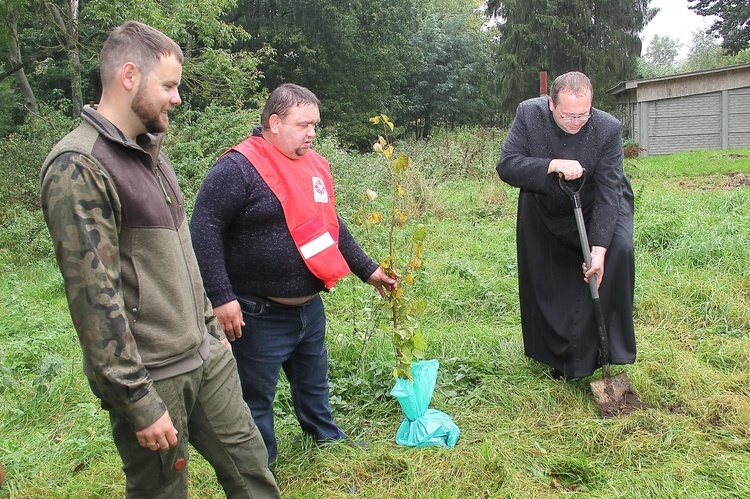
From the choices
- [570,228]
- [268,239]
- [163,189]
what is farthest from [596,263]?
[163,189]

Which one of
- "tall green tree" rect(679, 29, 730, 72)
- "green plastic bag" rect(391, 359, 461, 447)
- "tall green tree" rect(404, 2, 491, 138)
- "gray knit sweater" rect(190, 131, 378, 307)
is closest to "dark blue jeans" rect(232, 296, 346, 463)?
"gray knit sweater" rect(190, 131, 378, 307)

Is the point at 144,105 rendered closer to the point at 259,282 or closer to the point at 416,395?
the point at 259,282

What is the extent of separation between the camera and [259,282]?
280cm

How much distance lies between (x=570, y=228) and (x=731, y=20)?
1056 inches

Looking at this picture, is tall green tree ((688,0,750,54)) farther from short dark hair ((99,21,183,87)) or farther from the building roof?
short dark hair ((99,21,183,87))

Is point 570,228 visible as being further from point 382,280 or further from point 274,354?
point 274,354

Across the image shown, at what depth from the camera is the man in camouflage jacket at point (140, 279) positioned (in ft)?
5.69

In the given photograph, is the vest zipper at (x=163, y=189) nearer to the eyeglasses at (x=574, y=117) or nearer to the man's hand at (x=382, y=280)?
the man's hand at (x=382, y=280)

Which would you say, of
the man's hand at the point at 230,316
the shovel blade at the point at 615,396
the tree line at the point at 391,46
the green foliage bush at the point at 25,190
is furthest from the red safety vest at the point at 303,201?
the tree line at the point at 391,46

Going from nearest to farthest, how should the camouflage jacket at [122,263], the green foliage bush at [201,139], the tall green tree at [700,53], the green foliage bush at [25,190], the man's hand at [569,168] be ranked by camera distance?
1. the camouflage jacket at [122,263]
2. the man's hand at [569,168]
3. the green foliage bush at [25,190]
4. the green foliage bush at [201,139]
5. the tall green tree at [700,53]

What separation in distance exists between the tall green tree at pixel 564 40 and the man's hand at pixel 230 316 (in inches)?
1055

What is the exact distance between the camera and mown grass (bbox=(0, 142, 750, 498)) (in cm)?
303

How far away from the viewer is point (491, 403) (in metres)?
3.77

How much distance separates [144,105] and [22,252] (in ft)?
26.8
